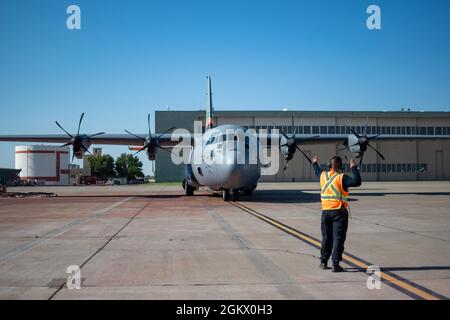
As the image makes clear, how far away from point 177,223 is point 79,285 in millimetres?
7408

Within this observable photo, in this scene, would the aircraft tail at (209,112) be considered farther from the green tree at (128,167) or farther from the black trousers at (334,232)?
the green tree at (128,167)

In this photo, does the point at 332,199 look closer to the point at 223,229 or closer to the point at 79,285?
the point at 79,285

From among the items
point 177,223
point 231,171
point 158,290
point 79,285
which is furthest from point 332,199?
point 231,171

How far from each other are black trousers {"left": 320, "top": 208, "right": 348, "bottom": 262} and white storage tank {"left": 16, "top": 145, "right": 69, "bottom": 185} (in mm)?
87515

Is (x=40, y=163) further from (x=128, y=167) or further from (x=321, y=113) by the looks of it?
(x=321, y=113)

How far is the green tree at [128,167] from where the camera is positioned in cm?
12900

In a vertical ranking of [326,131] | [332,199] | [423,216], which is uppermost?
[326,131]

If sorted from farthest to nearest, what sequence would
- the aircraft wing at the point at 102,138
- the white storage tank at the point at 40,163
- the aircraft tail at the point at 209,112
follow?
the white storage tank at the point at 40,163 → the aircraft tail at the point at 209,112 → the aircraft wing at the point at 102,138

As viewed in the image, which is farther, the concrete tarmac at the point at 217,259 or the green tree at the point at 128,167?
the green tree at the point at 128,167

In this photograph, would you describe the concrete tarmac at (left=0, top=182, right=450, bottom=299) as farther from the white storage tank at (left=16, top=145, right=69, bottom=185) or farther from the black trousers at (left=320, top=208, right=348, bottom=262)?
the white storage tank at (left=16, top=145, right=69, bottom=185)

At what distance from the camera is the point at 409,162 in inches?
2790

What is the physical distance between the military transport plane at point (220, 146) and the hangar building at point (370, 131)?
36.5 metres

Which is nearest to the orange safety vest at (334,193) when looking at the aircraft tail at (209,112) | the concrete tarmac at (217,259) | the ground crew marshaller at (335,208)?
the ground crew marshaller at (335,208)

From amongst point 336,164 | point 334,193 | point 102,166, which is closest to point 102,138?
point 336,164
